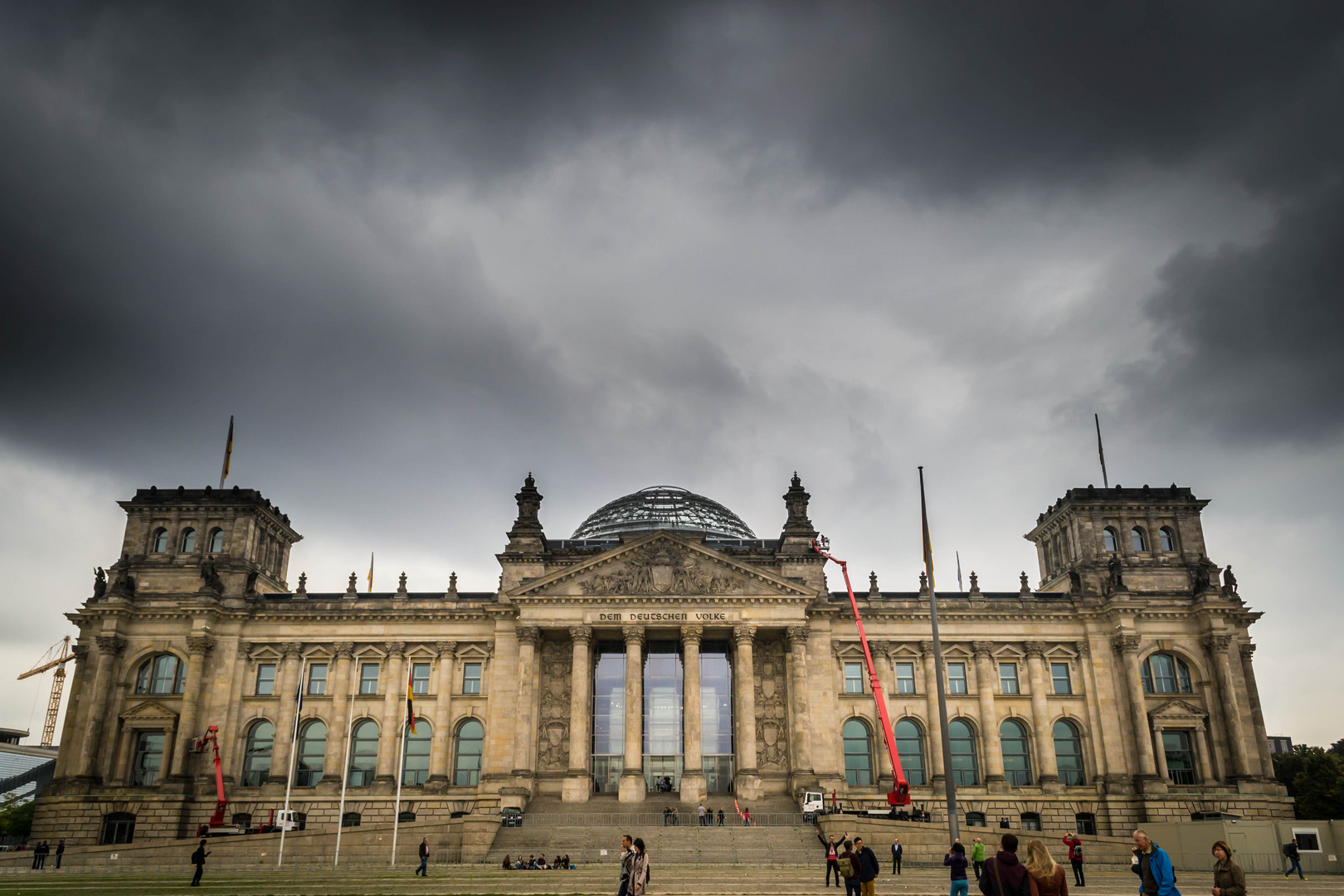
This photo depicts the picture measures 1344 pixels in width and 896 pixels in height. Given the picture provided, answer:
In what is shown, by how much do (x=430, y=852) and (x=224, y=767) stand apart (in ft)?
74.3

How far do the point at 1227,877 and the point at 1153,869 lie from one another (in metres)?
Answer: 1.11

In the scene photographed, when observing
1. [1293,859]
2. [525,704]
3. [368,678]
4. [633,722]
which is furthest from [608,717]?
[1293,859]

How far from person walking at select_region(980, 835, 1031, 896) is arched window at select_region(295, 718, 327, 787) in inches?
2398

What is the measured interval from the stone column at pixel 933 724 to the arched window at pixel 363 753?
125 feet

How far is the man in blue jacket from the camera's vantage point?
15.7 meters

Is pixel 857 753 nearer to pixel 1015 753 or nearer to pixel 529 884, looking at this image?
pixel 1015 753

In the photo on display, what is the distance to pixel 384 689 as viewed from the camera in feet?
226

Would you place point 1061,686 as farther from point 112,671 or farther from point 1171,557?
point 112,671

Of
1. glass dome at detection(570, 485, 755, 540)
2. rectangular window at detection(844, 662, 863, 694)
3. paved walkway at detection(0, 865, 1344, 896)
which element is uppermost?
glass dome at detection(570, 485, 755, 540)

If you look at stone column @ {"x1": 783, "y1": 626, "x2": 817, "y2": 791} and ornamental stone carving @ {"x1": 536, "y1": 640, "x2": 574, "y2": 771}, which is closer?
stone column @ {"x1": 783, "y1": 626, "x2": 817, "y2": 791}

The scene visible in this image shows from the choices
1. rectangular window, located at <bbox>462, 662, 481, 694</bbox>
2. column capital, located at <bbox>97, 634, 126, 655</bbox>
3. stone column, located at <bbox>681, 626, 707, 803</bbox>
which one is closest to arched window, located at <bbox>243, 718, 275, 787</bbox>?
column capital, located at <bbox>97, 634, 126, 655</bbox>

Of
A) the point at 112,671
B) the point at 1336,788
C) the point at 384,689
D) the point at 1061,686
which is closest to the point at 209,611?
the point at 112,671

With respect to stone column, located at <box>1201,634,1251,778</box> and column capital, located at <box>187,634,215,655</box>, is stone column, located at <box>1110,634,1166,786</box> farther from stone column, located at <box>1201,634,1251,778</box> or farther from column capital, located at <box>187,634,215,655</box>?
column capital, located at <box>187,634,215,655</box>

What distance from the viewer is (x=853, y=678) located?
228 ft
